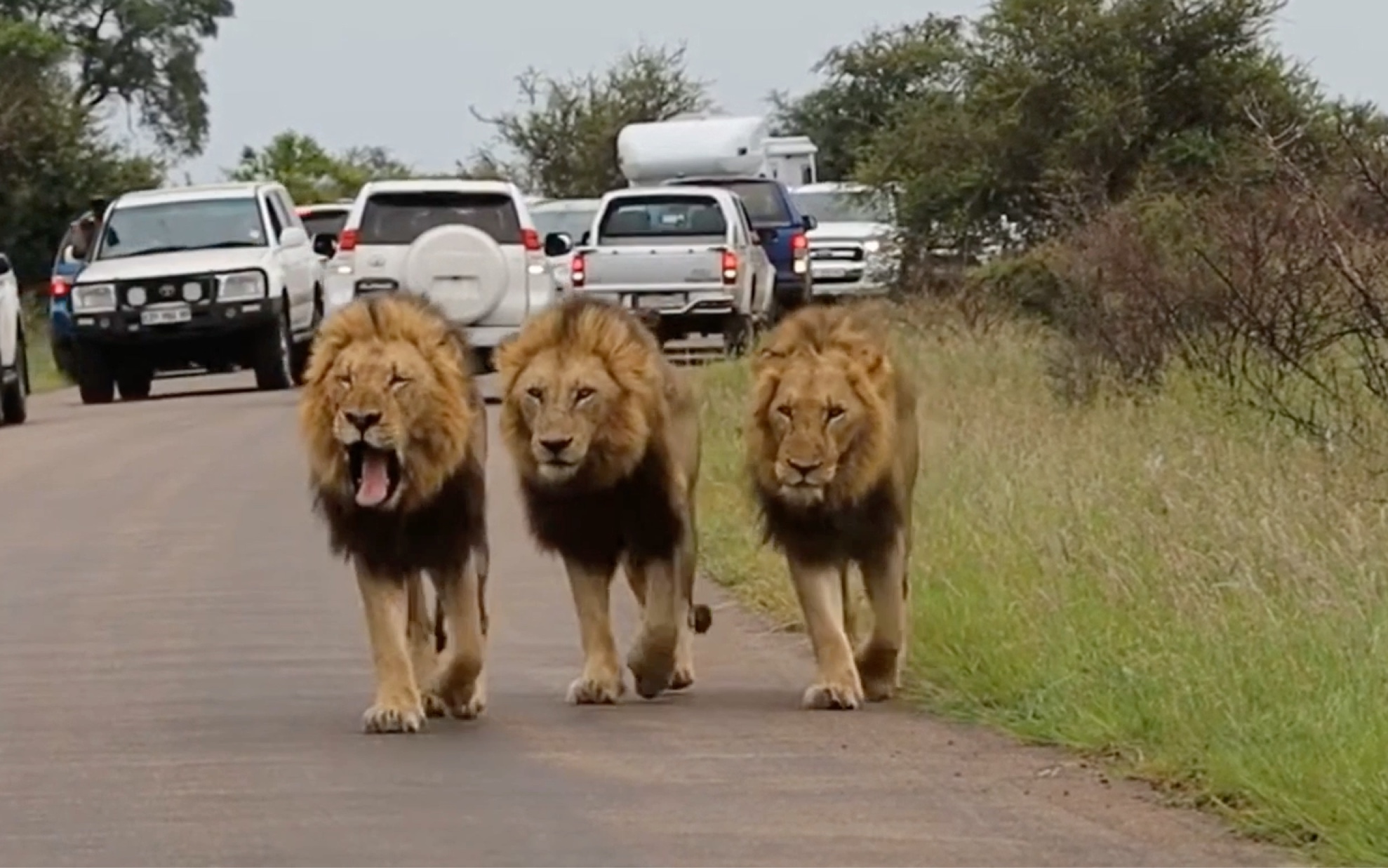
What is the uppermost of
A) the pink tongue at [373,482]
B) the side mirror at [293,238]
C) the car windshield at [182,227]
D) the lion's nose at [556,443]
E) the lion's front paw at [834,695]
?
the lion's nose at [556,443]

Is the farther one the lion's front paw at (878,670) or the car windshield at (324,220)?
the car windshield at (324,220)

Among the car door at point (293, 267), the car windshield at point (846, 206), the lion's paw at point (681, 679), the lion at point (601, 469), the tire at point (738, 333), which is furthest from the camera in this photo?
the car windshield at point (846, 206)

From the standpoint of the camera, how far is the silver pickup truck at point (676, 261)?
28.8 metres

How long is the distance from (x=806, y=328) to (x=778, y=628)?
88.1 inches

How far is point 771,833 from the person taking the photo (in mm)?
7469

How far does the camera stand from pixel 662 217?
98.3 feet

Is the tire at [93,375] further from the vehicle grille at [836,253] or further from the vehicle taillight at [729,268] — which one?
the vehicle grille at [836,253]

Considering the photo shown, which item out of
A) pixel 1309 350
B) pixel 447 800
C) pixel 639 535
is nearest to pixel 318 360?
pixel 639 535

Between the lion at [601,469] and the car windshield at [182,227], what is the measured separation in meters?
17.5

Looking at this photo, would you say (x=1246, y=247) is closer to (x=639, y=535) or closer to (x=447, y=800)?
(x=639, y=535)

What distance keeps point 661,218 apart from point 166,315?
18.3ft

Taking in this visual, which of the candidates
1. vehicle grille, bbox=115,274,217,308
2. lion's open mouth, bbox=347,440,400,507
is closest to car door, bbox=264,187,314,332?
vehicle grille, bbox=115,274,217,308

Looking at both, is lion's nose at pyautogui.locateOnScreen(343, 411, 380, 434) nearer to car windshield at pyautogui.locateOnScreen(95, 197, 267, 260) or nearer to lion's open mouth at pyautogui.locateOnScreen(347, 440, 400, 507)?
lion's open mouth at pyautogui.locateOnScreen(347, 440, 400, 507)

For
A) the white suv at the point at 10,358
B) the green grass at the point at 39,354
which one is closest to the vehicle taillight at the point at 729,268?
the white suv at the point at 10,358
